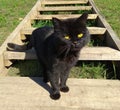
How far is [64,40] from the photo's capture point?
252cm

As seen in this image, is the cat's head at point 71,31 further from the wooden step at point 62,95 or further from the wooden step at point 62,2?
the wooden step at point 62,2

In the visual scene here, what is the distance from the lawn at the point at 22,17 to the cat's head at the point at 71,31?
1.30 metres

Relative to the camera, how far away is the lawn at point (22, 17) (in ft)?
12.7

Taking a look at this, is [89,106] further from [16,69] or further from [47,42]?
[16,69]

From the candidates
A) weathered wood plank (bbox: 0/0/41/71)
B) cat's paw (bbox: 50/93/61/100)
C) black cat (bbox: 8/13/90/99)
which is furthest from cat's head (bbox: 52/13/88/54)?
weathered wood plank (bbox: 0/0/41/71)

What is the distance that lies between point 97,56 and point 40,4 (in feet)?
11.6

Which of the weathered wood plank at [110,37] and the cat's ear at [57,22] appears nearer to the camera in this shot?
the cat's ear at [57,22]

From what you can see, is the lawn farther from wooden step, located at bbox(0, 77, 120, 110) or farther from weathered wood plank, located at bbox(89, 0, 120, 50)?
wooden step, located at bbox(0, 77, 120, 110)

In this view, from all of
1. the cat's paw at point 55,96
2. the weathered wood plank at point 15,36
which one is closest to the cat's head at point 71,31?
the cat's paw at point 55,96

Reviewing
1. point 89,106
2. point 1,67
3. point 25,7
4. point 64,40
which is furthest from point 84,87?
point 25,7

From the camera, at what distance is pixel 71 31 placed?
2525mm

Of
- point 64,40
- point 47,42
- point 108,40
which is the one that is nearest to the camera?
point 64,40

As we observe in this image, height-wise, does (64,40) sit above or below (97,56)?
above

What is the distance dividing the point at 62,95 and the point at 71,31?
763mm
